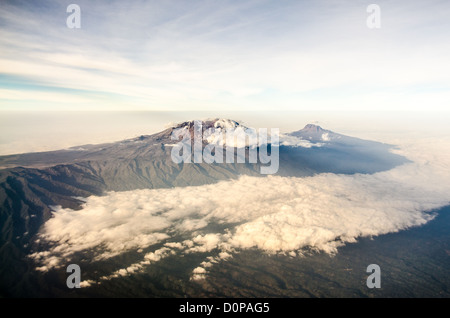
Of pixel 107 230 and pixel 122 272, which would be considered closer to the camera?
pixel 122 272

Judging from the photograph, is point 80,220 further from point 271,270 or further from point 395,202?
point 395,202

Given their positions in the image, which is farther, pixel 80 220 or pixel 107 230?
pixel 80 220

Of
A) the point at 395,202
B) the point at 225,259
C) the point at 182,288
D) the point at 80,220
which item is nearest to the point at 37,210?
the point at 80,220

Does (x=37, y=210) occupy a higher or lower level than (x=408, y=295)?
higher

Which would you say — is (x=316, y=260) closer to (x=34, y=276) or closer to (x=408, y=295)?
(x=408, y=295)

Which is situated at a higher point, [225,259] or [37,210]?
[37,210]
